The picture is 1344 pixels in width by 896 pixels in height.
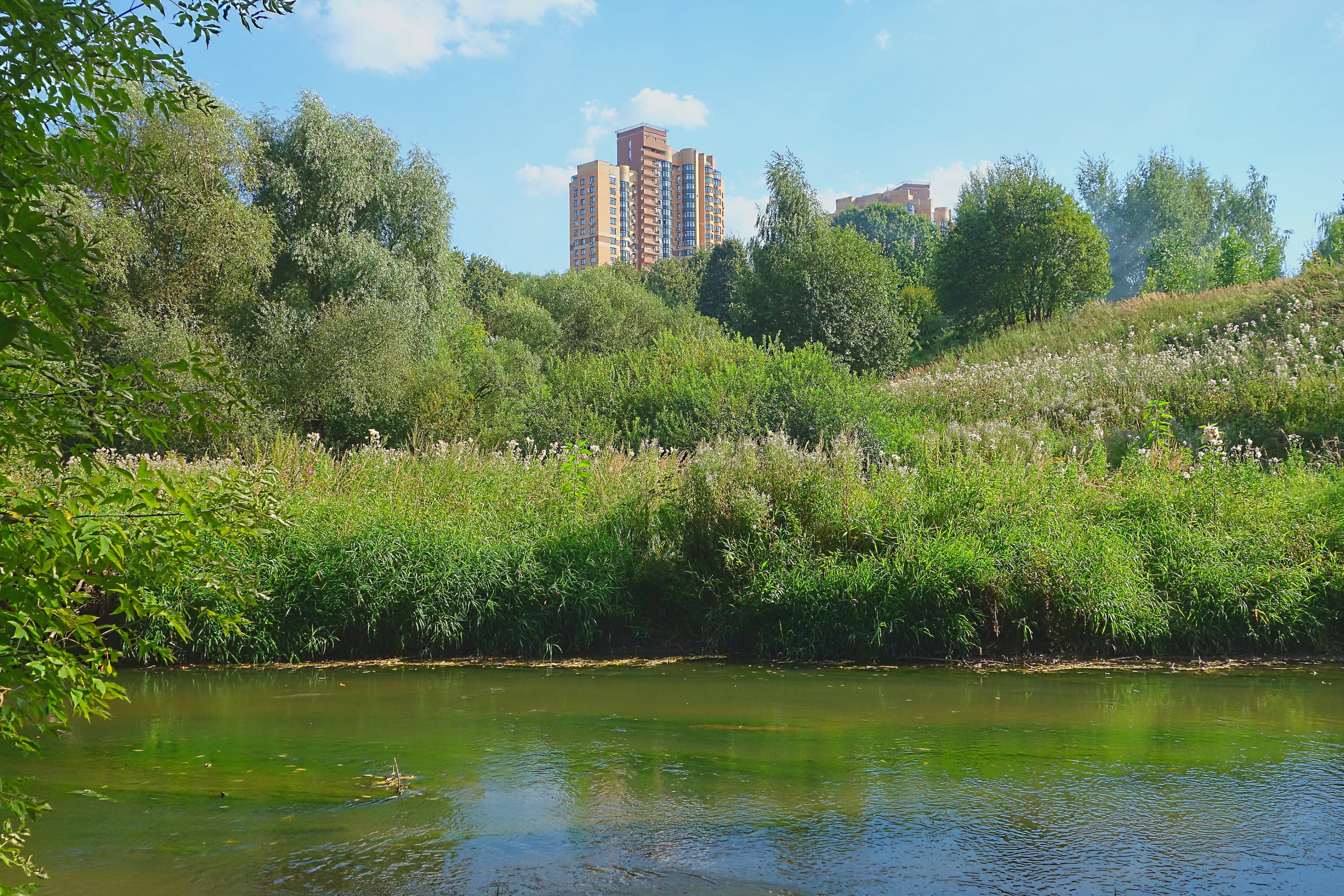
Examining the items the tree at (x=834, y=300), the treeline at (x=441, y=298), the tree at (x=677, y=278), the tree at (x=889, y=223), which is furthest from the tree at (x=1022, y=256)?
the tree at (x=889, y=223)

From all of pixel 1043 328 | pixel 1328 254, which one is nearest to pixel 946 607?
pixel 1043 328

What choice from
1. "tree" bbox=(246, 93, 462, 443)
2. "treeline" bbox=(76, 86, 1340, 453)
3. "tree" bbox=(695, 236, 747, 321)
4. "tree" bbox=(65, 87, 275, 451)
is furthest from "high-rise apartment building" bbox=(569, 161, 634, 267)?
"tree" bbox=(65, 87, 275, 451)

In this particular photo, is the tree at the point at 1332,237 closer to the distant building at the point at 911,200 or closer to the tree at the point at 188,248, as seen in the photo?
the tree at the point at 188,248

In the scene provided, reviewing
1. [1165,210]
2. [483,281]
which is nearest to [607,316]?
[483,281]

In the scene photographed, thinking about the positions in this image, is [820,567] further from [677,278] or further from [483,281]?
[677,278]

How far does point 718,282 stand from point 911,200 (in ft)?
343

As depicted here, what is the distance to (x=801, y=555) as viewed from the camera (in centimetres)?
897

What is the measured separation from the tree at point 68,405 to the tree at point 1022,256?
31.6m

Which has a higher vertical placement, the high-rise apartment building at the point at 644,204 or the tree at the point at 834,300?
the high-rise apartment building at the point at 644,204

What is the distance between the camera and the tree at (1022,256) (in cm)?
3081

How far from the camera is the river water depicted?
3.74m

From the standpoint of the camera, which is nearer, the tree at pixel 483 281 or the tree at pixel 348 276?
the tree at pixel 348 276

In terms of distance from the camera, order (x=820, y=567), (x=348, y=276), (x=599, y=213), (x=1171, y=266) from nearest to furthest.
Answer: (x=820, y=567) → (x=348, y=276) → (x=1171, y=266) → (x=599, y=213)

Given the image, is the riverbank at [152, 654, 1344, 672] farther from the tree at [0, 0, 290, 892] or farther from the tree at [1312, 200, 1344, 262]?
the tree at [1312, 200, 1344, 262]
